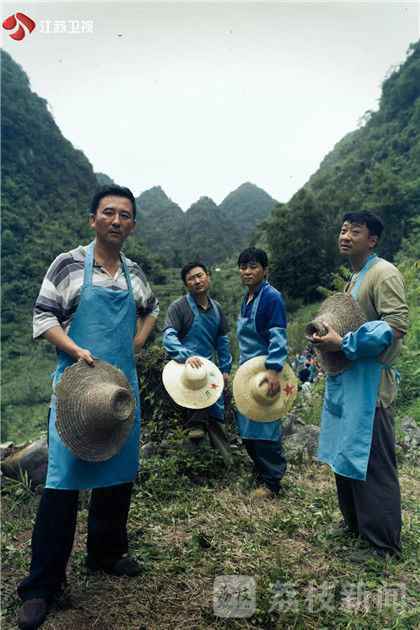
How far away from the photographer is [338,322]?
8.11 feet

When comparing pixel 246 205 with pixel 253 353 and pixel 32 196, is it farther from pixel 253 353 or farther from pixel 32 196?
pixel 253 353

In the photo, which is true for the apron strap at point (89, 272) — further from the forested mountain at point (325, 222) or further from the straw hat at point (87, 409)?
the forested mountain at point (325, 222)

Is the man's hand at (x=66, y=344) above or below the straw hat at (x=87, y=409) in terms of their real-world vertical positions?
above

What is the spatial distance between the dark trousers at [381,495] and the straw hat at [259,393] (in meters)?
0.89

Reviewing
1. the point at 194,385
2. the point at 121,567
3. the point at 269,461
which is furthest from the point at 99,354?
the point at 269,461

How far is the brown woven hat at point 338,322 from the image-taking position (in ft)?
8.07

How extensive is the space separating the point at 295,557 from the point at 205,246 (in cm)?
5307

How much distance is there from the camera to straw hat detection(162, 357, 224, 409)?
10.9 feet

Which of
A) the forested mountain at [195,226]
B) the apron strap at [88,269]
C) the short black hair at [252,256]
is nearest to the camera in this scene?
the apron strap at [88,269]

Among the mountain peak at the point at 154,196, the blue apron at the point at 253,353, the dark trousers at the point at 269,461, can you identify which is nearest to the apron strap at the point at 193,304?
the blue apron at the point at 253,353

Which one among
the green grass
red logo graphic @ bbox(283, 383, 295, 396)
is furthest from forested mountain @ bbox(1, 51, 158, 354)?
red logo graphic @ bbox(283, 383, 295, 396)

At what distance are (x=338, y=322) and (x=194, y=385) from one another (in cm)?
129

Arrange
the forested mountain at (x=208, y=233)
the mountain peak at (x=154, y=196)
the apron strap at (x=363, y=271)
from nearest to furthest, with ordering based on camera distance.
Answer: the apron strap at (x=363, y=271) < the forested mountain at (x=208, y=233) < the mountain peak at (x=154, y=196)

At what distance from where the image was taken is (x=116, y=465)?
2.21 meters
